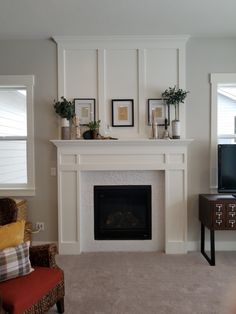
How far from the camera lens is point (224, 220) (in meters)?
3.45

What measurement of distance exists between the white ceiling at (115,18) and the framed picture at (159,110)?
89cm

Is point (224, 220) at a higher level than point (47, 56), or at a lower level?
lower

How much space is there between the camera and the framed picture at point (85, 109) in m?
3.88

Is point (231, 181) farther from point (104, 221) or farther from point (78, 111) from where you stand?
point (78, 111)

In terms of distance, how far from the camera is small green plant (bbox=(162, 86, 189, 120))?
3.74 meters

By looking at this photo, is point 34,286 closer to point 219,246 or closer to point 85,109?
point 85,109

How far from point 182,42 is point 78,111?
1.68m

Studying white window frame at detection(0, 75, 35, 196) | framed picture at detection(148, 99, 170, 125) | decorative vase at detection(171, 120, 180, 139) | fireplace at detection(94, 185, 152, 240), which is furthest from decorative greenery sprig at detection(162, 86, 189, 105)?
white window frame at detection(0, 75, 35, 196)

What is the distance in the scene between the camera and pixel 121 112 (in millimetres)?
3885

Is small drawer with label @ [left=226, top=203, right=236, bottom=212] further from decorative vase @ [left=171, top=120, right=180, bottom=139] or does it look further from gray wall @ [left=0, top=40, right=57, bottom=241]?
gray wall @ [left=0, top=40, right=57, bottom=241]

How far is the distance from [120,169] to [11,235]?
182cm

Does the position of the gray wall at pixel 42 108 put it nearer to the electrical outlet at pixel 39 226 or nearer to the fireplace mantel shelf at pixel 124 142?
the electrical outlet at pixel 39 226

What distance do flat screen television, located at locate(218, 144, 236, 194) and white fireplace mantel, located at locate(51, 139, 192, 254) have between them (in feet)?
1.46

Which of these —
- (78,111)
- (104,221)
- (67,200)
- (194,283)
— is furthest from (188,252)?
(78,111)
